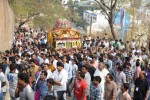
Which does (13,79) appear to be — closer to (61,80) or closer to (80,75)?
(61,80)

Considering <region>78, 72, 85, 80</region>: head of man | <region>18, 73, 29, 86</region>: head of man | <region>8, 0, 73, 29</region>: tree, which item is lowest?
<region>8, 0, 73, 29</region>: tree

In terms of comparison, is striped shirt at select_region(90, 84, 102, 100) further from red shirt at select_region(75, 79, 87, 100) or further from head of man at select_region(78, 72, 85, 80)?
head of man at select_region(78, 72, 85, 80)

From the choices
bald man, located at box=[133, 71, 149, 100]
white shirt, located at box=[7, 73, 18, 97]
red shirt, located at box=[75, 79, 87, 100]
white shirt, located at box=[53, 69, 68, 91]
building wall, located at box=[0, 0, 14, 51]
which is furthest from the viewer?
building wall, located at box=[0, 0, 14, 51]

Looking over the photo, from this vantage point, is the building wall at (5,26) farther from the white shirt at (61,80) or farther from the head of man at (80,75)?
the head of man at (80,75)

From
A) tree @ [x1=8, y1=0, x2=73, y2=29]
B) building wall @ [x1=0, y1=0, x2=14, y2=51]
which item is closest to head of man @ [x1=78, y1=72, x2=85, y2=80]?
building wall @ [x1=0, y1=0, x2=14, y2=51]

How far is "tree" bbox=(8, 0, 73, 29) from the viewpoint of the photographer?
3753 cm

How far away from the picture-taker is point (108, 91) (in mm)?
9344

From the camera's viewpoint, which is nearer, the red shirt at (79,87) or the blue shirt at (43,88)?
the blue shirt at (43,88)

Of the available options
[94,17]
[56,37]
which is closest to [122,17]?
[56,37]

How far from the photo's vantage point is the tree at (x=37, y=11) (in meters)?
37.5

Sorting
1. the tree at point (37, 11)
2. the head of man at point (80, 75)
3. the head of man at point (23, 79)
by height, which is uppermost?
the head of man at point (23, 79)

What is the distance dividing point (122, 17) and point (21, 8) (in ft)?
54.9

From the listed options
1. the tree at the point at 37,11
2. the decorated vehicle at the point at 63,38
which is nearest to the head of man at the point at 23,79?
the decorated vehicle at the point at 63,38

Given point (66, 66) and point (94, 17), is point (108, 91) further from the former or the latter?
point (94, 17)
